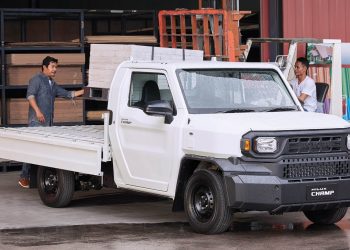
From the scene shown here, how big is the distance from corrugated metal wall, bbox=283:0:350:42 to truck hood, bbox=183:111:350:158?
612 centimetres

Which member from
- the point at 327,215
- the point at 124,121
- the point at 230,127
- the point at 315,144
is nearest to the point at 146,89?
the point at 124,121

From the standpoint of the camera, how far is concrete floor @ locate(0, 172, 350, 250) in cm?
939

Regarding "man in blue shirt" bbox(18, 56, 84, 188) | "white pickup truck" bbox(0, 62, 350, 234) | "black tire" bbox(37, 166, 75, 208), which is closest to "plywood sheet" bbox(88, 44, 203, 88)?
"white pickup truck" bbox(0, 62, 350, 234)

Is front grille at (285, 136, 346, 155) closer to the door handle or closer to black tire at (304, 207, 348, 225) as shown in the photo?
black tire at (304, 207, 348, 225)

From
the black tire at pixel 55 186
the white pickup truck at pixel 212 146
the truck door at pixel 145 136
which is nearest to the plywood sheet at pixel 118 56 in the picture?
the white pickup truck at pixel 212 146

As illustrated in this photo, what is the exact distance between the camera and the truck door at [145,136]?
33.4ft

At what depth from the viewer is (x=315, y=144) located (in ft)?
31.7

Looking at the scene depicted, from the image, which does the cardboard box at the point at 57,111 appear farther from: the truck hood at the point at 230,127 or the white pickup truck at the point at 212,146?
the truck hood at the point at 230,127

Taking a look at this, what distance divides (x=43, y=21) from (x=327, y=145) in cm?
979

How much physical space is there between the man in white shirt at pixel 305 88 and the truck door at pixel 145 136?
320 centimetres

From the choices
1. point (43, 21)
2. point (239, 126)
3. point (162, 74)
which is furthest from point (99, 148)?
point (43, 21)

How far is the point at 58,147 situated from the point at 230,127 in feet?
9.39

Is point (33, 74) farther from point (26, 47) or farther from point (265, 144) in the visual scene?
point (265, 144)

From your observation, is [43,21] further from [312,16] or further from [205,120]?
[205,120]
